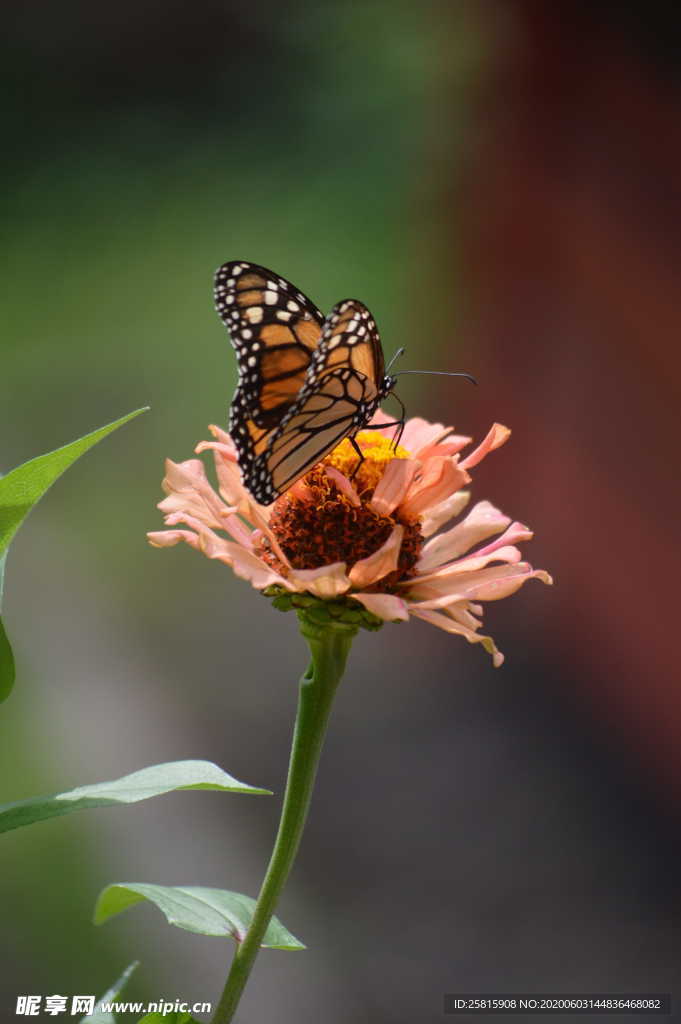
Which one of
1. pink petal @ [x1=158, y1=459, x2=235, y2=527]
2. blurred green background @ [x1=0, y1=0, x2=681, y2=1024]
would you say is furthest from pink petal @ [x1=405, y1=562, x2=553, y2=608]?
blurred green background @ [x1=0, y1=0, x2=681, y2=1024]

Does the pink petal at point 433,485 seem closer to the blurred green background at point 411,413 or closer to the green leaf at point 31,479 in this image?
the green leaf at point 31,479

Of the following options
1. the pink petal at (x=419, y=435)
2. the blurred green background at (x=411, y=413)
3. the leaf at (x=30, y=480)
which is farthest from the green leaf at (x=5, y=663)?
the blurred green background at (x=411, y=413)

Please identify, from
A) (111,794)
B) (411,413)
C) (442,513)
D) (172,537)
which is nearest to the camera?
(111,794)

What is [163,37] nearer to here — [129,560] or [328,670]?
[129,560]

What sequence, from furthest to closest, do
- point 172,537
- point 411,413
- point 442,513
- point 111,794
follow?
point 411,413, point 442,513, point 172,537, point 111,794

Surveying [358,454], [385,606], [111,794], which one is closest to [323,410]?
[358,454]

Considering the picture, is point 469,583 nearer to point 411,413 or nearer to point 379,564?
point 379,564

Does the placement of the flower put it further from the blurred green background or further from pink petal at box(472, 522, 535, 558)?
the blurred green background
